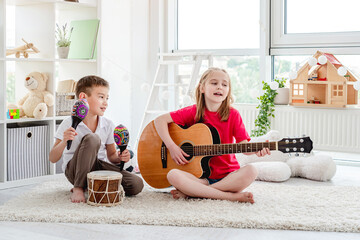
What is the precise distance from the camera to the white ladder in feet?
13.0

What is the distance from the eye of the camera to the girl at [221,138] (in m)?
2.53

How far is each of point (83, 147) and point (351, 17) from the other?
253cm

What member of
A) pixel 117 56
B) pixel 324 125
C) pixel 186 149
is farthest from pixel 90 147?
pixel 324 125

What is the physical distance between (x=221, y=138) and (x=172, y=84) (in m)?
1.42

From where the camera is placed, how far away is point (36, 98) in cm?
321

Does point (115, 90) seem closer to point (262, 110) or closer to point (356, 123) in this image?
point (262, 110)

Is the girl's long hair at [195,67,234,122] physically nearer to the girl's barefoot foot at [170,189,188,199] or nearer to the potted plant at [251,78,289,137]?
the girl's barefoot foot at [170,189,188,199]

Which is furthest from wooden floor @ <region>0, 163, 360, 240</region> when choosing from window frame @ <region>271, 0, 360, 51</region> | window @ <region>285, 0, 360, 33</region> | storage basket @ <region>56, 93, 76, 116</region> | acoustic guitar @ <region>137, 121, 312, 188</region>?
window @ <region>285, 0, 360, 33</region>

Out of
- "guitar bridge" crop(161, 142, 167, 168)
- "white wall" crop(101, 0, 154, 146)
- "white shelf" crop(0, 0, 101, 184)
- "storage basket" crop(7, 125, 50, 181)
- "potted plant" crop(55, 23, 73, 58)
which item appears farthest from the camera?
"white wall" crop(101, 0, 154, 146)

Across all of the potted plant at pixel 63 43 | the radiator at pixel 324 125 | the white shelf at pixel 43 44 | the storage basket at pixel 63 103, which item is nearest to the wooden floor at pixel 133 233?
the white shelf at pixel 43 44

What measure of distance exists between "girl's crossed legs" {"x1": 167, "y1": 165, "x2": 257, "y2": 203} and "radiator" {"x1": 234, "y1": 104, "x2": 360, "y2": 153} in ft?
4.96

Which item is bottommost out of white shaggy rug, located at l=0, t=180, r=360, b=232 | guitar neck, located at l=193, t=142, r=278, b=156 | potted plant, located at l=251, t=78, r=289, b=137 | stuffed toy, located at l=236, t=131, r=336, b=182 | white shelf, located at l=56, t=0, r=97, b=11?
white shaggy rug, located at l=0, t=180, r=360, b=232

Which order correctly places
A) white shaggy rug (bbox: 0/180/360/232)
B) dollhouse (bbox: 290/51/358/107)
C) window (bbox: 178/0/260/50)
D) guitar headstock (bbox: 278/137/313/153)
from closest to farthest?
white shaggy rug (bbox: 0/180/360/232), guitar headstock (bbox: 278/137/313/153), dollhouse (bbox: 290/51/358/107), window (bbox: 178/0/260/50)

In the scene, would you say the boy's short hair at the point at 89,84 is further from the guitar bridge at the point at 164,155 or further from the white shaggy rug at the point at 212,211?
the white shaggy rug at the point at 212,211
